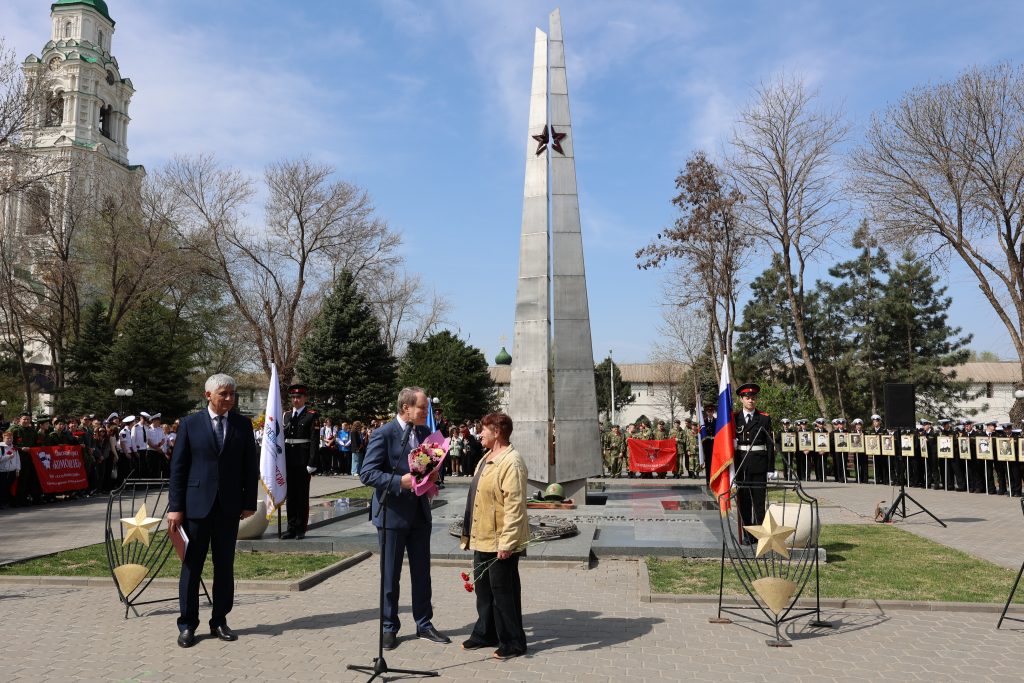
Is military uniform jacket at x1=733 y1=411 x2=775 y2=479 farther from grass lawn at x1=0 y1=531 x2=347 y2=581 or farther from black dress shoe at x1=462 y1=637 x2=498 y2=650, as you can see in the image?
grass lawn at x1=0 y1=531 x2=347 y2=581

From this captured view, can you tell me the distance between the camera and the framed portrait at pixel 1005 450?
59.9 feet

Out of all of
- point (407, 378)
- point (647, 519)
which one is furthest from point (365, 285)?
point (647, 519)

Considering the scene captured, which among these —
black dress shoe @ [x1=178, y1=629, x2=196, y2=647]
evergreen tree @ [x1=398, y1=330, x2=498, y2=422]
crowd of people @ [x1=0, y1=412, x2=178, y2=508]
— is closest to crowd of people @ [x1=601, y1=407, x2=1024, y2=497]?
black dress shoe @ [x1=178, y1=629, x2=196, y2=647]

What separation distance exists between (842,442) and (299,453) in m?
17.5

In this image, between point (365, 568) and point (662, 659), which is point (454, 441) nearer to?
point (365, 568)

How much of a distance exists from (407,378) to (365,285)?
18.5 ft

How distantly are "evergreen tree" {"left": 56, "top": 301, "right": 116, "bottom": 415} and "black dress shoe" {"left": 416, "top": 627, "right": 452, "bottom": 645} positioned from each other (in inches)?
1199

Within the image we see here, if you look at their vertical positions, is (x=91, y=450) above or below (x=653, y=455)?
above

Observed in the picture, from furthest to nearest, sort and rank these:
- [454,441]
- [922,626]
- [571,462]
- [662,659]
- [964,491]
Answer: [454,441] → [964,491] → [571,462] → [922,626] → [662,659]

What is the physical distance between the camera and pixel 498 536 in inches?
224

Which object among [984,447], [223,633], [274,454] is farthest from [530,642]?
[984,447]

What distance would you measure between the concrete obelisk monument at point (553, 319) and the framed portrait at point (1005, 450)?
10.2 m

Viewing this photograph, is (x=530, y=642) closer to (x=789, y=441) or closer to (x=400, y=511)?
(x=400, y=511)

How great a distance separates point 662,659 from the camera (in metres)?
5.59
